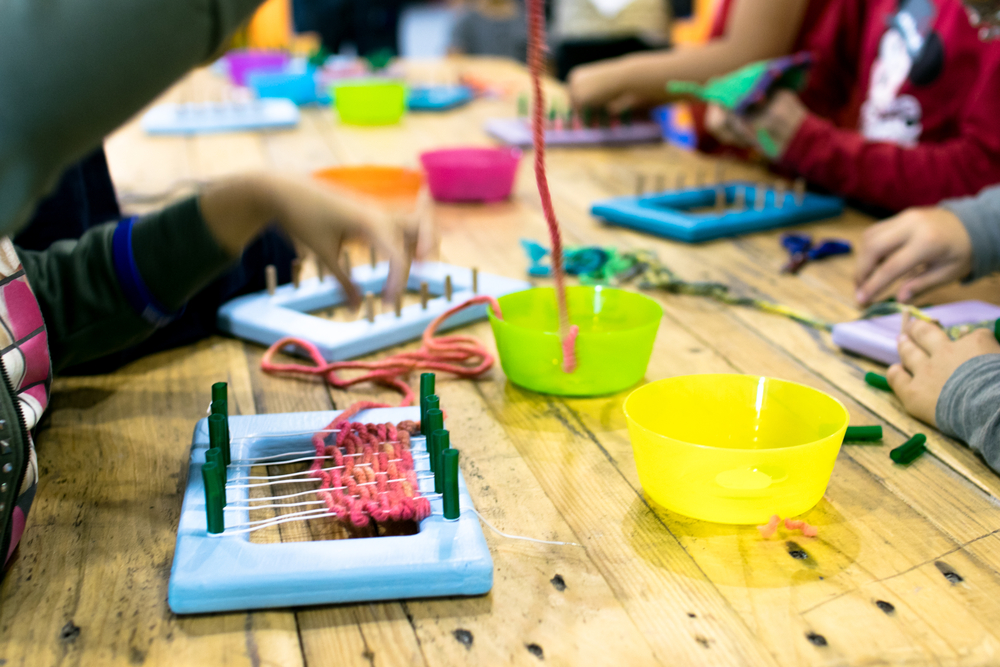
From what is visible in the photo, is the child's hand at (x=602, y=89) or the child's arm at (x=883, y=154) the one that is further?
the child's hand at (x=602, y=89)

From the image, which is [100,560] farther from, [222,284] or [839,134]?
[839,134]

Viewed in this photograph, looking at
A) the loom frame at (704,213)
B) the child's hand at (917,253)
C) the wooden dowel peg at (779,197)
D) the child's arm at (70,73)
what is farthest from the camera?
the wooden dowel peg at (779,197)

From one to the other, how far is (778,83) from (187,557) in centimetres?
116

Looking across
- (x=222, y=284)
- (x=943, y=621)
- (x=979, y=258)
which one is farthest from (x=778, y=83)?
(x=943, y=621)

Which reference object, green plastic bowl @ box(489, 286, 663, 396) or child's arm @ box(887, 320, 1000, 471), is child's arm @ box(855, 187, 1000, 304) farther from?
green plastic bowl @ box(489, 286, 663, 396)

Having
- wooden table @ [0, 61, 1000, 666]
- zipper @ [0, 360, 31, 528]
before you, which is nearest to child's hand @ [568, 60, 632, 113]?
wooden table @ [0, 61, 1000, 666]

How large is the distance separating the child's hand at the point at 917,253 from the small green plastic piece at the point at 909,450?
327 mm

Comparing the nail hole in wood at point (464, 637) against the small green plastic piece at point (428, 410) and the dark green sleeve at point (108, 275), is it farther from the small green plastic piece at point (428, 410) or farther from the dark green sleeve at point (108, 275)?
the dark green sleeve at point (108, 275)

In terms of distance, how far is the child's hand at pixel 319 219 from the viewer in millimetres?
619

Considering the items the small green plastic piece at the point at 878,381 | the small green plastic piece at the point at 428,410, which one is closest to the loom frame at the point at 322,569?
the small green plastic piece at the point at 428,410

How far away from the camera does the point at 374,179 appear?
1.24 meters

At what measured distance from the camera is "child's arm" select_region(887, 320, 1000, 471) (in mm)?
655

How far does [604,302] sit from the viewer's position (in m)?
0.86

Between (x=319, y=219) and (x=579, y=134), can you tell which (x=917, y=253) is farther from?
(x=579, y=134)
